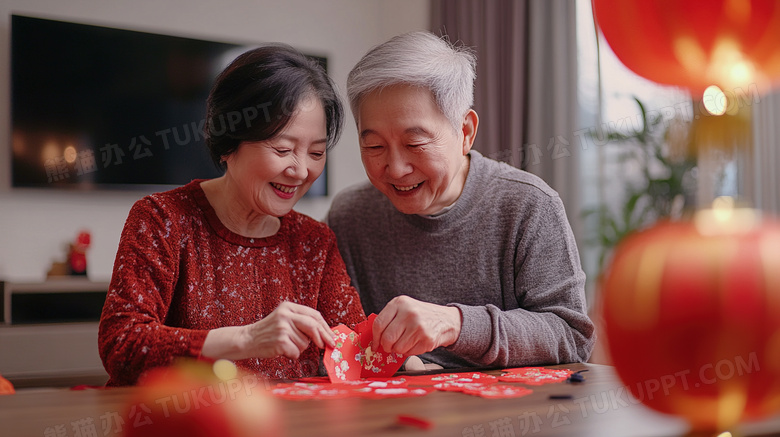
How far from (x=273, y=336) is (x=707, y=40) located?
802 millimetres

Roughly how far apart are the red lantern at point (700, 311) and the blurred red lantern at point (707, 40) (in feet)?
0.54

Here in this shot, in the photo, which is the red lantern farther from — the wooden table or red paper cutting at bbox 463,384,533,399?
red paper cutting at bbox 463,384,533,399

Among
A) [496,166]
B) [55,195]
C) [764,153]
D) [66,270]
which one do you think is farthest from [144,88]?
[764,153]

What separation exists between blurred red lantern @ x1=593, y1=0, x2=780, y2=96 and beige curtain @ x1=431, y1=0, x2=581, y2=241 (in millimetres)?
2939

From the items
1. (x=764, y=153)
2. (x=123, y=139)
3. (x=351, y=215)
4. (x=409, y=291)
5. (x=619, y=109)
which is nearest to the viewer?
(x=409, y=291)

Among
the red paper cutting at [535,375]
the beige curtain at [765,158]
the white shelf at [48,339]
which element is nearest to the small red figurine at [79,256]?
the white shelf at [48,339]

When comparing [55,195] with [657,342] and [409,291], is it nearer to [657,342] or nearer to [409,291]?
[409,291]

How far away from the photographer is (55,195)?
3.98 m

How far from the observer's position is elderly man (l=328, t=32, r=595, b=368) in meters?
1.39

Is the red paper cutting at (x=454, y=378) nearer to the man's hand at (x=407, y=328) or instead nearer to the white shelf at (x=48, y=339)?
the man's hand at (x=407, y=328)

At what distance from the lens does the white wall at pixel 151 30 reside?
12.7 ft

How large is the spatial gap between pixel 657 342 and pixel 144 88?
159 inches

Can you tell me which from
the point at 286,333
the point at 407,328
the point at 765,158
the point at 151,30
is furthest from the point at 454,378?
the point at 151,30

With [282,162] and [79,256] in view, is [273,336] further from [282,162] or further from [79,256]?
[79,256]
